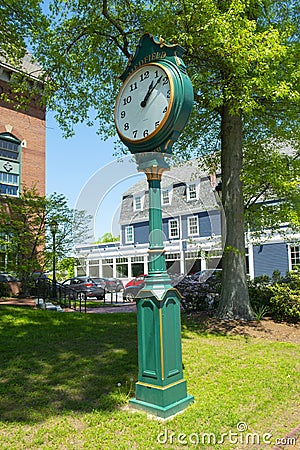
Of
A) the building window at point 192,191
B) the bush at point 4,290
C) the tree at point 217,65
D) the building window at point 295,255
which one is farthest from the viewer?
the building window at point 295,255

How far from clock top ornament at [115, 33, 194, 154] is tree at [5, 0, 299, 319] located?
3555 millimetres

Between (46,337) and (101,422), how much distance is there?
4.48 m

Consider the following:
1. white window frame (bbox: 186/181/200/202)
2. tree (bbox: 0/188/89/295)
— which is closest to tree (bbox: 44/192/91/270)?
tree (bbox: 0/188/89/295)

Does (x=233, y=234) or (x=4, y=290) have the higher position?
(x=233, y=234)

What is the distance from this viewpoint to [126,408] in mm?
4449

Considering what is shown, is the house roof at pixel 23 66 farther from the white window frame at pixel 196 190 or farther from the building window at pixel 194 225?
the building window at pixel 194 225

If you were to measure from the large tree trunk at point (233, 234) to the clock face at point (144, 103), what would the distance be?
19.4 ft

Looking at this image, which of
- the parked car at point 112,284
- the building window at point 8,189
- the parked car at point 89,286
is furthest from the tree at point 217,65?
the parked car at point 112,284

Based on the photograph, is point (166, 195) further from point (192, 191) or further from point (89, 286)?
point (89, 286)

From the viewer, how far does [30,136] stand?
21375 millimetres

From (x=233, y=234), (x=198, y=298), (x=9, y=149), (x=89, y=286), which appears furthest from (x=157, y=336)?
(x=89, y=286)

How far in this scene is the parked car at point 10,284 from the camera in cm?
1870

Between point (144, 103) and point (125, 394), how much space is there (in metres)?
3.57

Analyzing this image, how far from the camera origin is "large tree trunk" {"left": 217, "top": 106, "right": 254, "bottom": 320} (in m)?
10.1
